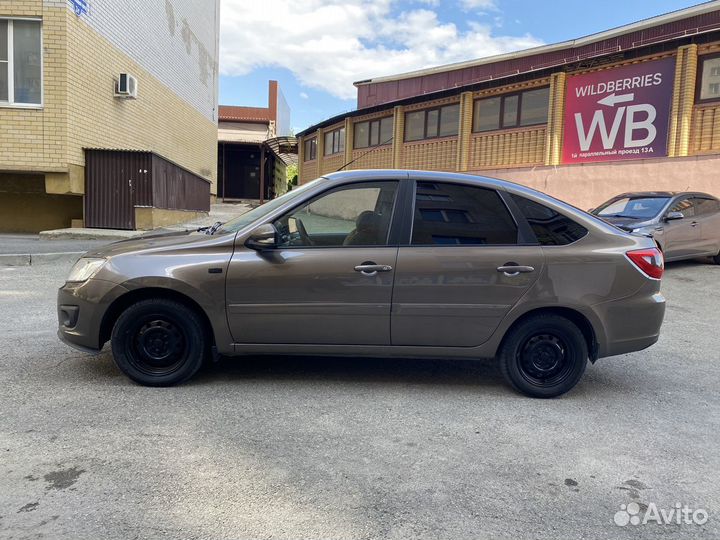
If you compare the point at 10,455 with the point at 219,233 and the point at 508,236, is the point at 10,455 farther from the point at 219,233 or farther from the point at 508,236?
the point at 508,236

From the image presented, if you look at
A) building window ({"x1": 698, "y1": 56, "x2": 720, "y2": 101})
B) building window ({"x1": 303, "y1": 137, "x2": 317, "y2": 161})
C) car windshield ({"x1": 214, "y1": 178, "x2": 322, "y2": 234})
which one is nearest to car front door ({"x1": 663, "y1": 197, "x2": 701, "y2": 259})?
→ building window ({"x1": 698, "y1": 56, "x2": 720, "y2": 101})

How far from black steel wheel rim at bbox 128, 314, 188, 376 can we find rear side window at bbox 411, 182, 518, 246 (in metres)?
1.89

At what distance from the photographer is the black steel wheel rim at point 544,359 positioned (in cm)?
411

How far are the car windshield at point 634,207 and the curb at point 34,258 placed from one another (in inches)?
393

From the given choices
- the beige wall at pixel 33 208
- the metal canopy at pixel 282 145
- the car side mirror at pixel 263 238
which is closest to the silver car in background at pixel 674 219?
the car side mirror at pixel 263 238

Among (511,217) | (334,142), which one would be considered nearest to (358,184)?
(511,217)

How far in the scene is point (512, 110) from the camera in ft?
60.6

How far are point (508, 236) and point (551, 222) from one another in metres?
0.37

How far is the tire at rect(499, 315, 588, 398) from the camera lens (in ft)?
13.4

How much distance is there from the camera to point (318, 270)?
3.97 meters

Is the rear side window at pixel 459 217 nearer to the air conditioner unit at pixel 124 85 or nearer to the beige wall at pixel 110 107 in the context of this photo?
the beige wall at pixel 110 107

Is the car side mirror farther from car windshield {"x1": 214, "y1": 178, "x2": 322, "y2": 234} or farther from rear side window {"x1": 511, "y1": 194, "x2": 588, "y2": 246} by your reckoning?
rear side window {"x1": 511, "y1": 194, "x2": 588, "y2": 246}

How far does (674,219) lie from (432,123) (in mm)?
12762

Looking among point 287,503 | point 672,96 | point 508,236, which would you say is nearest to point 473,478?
point 287,503
